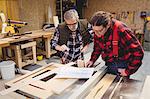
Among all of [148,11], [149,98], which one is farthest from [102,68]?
[148,11]

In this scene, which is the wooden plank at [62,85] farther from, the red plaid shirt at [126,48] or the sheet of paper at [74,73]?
the red plaid shirt at [126,48]

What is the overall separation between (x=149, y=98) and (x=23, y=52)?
3.73 meters

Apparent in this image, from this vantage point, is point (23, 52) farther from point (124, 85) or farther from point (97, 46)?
point (124, 85)

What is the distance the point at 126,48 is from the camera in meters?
1.39

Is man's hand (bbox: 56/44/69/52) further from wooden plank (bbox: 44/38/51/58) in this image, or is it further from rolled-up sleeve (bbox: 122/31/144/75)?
wooden plank (bbox: 44/38/51/58)

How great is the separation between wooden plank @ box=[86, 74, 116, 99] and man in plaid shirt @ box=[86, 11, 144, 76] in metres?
0.12

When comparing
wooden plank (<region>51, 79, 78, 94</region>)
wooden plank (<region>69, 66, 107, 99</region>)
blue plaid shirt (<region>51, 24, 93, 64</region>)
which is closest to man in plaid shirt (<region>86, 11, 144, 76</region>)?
wooden plank (<region>69, 66, 107, 99</region>)

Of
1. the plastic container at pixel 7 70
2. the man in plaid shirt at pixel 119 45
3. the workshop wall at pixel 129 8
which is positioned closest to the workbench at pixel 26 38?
the plastic container at pixel 7 70

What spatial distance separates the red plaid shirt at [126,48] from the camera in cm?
134

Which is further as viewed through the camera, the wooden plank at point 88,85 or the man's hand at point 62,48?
the man's hand at point 62,48

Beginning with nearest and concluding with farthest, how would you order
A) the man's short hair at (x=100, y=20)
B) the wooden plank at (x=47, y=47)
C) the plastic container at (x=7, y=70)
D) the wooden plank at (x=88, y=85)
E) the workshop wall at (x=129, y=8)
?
the wooden plank at (x=88, y=85) → the man's short hair at (x=100, y=20) → the plastic container at (x=7, y=70) → the wooden plank at (x=47, y=47) → the workshop wall at (x=129, y=8)

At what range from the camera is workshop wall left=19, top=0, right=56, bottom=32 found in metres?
4.21

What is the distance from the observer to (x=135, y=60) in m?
1.36

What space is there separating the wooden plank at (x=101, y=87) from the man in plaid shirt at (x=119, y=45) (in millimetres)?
115
